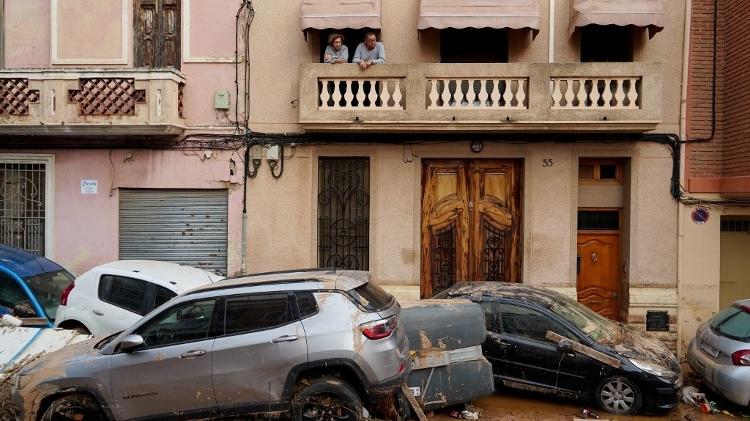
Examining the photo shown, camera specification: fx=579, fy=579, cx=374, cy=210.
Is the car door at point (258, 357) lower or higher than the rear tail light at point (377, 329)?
lower

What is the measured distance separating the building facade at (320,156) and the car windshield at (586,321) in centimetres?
259

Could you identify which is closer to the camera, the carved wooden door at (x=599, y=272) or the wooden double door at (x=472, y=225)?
the wooden double door at (x=472, y=225)

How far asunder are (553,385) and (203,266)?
6996 mm

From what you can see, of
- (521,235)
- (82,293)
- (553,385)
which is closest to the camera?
(553,385)

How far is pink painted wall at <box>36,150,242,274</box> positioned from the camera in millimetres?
11320

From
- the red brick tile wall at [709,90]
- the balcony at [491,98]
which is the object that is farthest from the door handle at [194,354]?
the red brick tile wall at [709,90]

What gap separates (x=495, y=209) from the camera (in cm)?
1129

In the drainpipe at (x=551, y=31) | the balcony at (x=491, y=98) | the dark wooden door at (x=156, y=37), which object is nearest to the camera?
the balcony at (x=491, y=98)

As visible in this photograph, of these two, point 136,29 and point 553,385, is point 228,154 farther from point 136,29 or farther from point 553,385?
point 553,385

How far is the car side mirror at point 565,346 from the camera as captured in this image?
7.44m

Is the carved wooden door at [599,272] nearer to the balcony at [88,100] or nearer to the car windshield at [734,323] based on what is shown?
the car windshield at [734,323]

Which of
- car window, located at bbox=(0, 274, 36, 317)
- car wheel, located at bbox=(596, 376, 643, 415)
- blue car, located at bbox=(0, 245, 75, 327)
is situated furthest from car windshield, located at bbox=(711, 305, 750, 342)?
car window, located at bbox=(0, 274, 36, 317)

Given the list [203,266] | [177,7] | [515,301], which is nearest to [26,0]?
[177,7]

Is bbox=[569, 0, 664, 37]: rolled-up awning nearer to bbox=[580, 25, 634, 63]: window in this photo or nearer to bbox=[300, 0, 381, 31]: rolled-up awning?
bbox=[580, 25, 634, 63]: window
